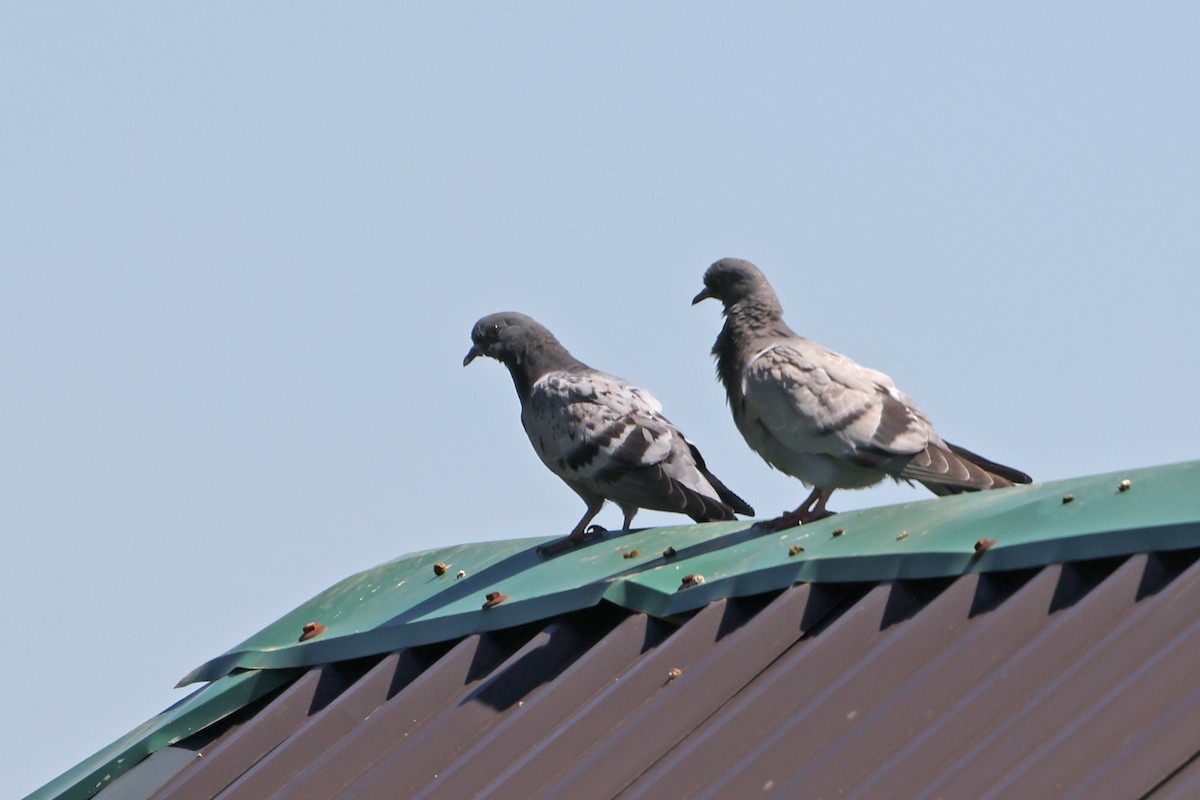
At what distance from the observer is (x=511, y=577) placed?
7359mm

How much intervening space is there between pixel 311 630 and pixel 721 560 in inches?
78.0

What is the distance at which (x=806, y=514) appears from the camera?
7.84m

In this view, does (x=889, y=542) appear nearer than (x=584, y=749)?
No

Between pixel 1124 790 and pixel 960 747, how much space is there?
58cm

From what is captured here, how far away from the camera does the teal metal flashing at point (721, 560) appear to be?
542cm

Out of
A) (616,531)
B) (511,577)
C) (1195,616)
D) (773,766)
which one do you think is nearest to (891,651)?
(773,766)

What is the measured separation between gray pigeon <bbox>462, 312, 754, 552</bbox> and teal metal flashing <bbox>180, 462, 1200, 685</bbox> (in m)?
1.19

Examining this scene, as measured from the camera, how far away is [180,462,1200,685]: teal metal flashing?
5422 mm

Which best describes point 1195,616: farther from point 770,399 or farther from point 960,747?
point 770,399

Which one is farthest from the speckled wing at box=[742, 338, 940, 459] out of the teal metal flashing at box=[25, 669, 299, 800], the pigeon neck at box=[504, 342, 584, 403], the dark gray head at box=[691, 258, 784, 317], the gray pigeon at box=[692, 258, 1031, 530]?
the teal metal flashing at box=[25, 669, 299, 800]

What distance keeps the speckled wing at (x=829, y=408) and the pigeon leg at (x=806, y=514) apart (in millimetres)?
234

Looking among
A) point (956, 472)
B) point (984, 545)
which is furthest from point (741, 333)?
point (984, 545)

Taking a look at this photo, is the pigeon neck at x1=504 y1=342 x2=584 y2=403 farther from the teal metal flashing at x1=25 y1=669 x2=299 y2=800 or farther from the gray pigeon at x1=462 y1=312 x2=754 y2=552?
the teal metal flashing at x1=25 y1=669 x2=299 y2=800

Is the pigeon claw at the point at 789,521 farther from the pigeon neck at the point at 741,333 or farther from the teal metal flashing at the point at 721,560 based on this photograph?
the pigeon neck at the point at 741,333
